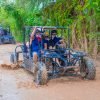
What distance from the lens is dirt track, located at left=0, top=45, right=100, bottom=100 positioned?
27.2ft

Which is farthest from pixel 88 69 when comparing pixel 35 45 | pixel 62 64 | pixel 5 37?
pixel 5 37

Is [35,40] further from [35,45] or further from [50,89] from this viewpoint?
[50,89]

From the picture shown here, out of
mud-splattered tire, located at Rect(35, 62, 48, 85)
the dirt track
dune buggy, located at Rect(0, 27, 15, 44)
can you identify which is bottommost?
the dirt track

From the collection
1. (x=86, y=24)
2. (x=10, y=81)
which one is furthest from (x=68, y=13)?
(x=10, y=81)

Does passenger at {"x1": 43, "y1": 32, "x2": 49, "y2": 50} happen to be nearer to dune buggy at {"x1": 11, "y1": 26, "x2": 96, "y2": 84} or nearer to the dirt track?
dune buggy at {"x1": 11, "y1": 26, "x2": 96, "y2": 84}

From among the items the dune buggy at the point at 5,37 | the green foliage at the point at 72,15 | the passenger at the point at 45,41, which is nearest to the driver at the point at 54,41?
the passenger at the point at 45,41

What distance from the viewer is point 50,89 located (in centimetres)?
912

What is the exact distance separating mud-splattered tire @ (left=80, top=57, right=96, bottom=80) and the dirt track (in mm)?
175

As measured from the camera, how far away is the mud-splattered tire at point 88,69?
33.1 ft

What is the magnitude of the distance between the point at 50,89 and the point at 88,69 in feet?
5.05

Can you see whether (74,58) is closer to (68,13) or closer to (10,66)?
(10,66)

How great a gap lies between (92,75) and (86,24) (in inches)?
234

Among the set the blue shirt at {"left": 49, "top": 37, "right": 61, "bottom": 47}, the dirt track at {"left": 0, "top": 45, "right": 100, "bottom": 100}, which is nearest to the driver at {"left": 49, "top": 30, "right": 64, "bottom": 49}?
the blue shirt at {"left": 49, "top": 37, "right": 61, "bottom": 47}

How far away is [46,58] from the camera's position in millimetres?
10203
